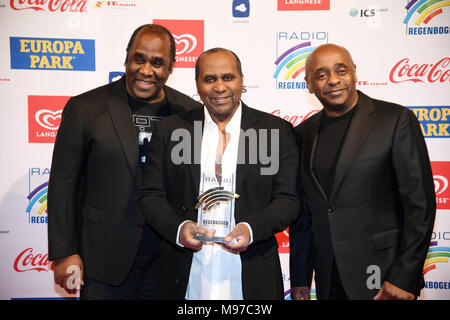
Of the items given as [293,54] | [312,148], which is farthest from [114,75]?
[312,148]

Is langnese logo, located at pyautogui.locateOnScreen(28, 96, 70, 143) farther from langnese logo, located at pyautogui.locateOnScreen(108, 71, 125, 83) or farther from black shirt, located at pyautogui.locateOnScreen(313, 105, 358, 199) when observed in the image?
black shirt, located at pyautogui.locateOnScreen(313, 105, 358, 199)

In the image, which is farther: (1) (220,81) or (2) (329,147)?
(2) (329,147)

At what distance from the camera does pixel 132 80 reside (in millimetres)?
2408

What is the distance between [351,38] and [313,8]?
471mm

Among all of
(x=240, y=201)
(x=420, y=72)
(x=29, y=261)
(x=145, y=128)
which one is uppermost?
(x=420, y=72)

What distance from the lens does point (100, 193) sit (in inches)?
90.8

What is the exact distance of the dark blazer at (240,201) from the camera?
1.94 m

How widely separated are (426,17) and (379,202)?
7.96ft

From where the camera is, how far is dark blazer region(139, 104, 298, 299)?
194 cm

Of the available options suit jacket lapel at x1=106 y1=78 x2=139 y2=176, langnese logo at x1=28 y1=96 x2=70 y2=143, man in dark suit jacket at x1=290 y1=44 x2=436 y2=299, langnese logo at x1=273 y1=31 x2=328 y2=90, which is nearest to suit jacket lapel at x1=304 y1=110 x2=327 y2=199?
man in dark suit jacket at x1=290 y1=44 x2=436 y2=299

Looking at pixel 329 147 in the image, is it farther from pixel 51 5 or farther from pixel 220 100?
pixel 51 5

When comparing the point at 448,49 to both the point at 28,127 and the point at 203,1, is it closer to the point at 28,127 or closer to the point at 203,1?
the point at 203,1

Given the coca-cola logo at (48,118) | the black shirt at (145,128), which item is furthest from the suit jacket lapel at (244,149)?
the coca-cola logo at (48,118)
